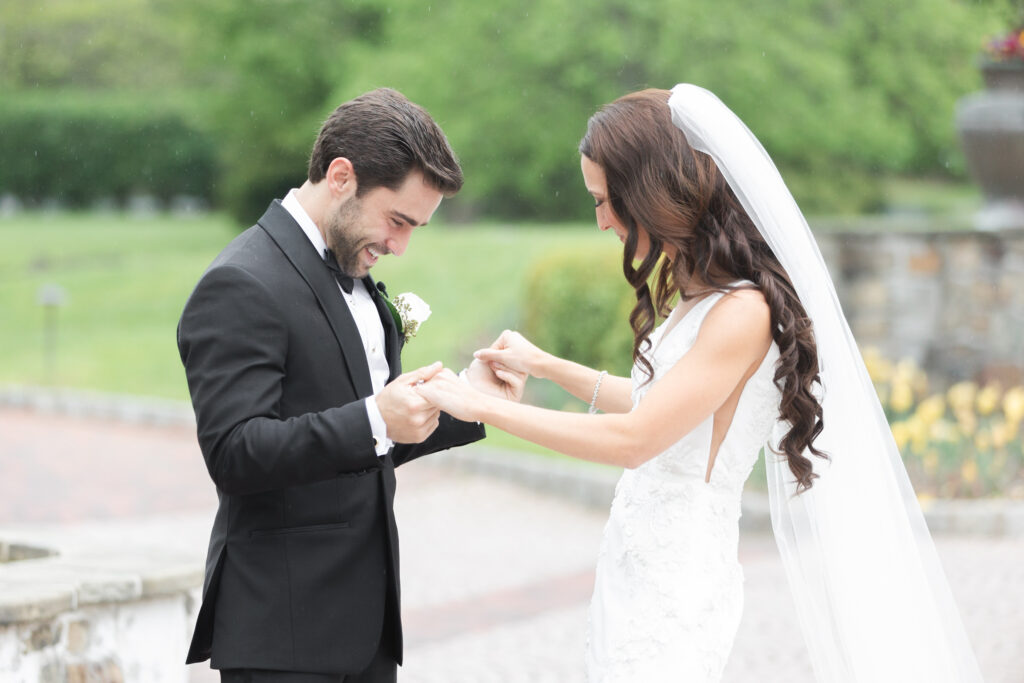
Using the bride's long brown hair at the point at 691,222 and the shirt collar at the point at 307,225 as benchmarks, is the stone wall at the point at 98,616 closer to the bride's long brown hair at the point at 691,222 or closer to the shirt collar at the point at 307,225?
the shirt collar at the point at 307,225

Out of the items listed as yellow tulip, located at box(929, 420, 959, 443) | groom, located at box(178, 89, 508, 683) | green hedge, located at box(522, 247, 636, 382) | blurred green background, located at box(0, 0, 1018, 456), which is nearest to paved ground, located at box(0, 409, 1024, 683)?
yellow tulip, located at box(929, 420, 959, 443)

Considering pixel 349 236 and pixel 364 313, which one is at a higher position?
pixel 349 236

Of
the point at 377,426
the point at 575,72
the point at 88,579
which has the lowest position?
the point at 88,579

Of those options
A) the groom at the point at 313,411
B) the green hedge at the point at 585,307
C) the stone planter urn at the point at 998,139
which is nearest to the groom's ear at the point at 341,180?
the groom at the point at 313,411

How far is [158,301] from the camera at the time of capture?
1866cm

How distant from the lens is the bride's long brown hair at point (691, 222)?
2682mm

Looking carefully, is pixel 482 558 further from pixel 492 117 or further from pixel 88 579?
pixel 492 117

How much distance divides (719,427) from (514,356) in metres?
0.57

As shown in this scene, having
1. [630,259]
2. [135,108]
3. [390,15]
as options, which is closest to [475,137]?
[390,15]

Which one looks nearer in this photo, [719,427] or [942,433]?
[719,427]

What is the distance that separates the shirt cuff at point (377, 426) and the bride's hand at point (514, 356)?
65 centimetres

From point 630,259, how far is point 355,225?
662 millimetres

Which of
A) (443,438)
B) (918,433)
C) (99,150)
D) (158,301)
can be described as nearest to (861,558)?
(443,438)

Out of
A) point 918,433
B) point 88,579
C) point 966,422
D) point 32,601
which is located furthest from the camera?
point 966,422
